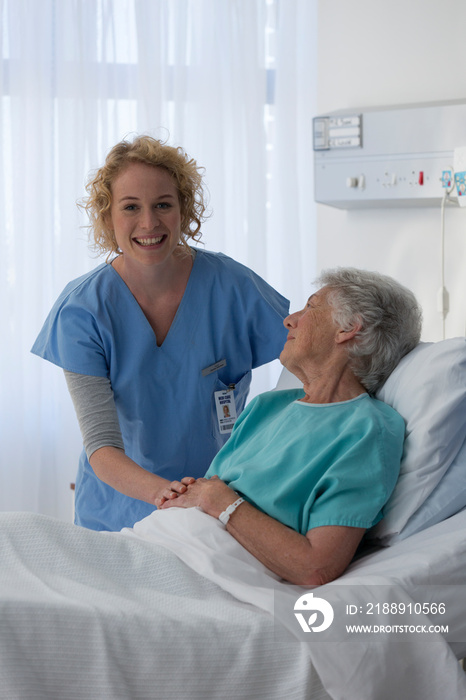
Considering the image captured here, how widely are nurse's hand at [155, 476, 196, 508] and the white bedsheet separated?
9.1 inches

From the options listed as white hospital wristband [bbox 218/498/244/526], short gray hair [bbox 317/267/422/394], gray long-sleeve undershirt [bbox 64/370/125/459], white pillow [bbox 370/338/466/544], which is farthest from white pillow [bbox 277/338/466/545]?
gray long-sleeve undershirt [bbox 64/370/125/459]

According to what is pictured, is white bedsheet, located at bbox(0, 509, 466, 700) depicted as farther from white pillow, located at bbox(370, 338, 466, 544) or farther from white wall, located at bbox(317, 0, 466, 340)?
white wall, located at bbox(317, 0, 466, 340)

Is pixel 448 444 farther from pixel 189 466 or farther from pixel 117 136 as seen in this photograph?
pixel 117 136

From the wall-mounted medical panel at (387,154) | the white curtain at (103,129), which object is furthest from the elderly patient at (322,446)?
the white curtain at (103,129)

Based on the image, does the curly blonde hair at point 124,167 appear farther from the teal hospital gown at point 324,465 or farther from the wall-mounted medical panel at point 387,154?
the wall-mounted medical panel at point 387,154

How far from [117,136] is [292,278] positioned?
0.96 metres

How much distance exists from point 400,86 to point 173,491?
182 cm

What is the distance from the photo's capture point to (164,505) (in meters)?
1.47

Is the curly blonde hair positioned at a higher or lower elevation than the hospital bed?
higher

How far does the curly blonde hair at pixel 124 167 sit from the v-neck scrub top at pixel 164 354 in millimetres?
97

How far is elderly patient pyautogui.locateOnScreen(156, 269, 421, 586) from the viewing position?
1267 mm

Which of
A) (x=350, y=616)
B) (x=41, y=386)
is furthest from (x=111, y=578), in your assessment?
(x=41, y=386)

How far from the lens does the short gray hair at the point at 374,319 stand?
151 centimetres

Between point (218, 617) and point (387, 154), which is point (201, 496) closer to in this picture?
point (218, 617)
